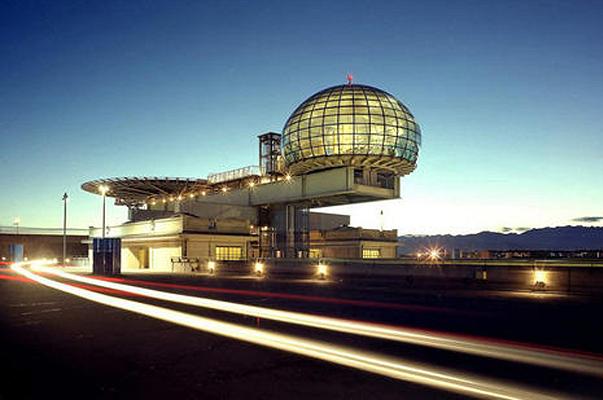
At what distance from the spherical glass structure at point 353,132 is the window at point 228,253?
12.3 metres

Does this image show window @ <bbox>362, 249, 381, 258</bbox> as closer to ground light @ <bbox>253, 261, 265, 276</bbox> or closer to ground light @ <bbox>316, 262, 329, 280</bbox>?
ground light @ <bbox>253, 261, 265, 276</bbox>

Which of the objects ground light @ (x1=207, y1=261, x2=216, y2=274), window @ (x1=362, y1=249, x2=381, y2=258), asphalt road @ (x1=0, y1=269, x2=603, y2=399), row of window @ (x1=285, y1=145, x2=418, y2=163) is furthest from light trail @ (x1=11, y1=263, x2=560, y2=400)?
window @ (x1=362, y1=249, x2=381, y2=258)

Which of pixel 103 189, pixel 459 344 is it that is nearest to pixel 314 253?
pixel 103 189

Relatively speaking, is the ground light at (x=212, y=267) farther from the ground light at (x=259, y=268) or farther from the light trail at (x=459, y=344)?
the light trail at (x=459, y=344)

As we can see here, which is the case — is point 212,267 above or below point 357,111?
below

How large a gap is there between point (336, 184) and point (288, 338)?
1781 inches

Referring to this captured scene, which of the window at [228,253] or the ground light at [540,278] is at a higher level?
the ground light at [540,278]

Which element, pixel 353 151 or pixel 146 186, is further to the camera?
pixel 146 186

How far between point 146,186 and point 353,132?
3713 centimetres

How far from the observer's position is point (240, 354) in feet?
30.4

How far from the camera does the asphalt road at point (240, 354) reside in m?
6.80

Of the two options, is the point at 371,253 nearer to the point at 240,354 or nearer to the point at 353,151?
the point at 353,151

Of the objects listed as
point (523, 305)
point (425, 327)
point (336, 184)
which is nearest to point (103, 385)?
point (425, 327)

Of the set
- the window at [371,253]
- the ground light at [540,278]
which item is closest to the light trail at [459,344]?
the ground light at [540,278]
